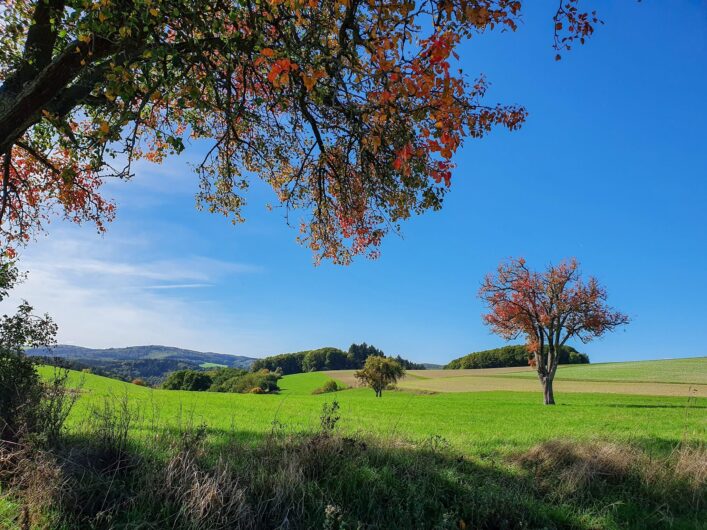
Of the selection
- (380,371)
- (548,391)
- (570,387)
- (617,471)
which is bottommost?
(570,387)

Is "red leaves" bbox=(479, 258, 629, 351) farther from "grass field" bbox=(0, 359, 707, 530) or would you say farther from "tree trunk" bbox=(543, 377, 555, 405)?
"grass field" bbox=(0, 359, 707, 530)

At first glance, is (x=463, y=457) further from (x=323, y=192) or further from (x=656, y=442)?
(x=323, y=192)

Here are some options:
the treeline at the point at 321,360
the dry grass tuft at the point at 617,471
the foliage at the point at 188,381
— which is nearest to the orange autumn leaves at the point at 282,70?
the dry grass tuft at the point at 617,471

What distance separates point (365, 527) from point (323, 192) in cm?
891

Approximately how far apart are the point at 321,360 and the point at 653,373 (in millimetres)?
66927

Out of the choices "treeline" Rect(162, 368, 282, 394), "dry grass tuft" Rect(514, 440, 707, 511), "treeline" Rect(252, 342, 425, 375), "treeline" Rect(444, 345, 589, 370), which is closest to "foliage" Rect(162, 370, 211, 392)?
"treeline" Rect(162, 368, 282, 394)

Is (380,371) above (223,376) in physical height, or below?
above

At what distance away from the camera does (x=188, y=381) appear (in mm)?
76438

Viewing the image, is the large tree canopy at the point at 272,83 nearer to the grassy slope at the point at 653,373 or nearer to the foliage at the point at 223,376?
the grassy slope at the point at 653,373

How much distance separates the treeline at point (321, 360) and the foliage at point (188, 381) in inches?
1200

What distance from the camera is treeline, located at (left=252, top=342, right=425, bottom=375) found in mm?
103562

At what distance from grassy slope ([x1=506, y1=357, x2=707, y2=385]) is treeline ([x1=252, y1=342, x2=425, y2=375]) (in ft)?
126

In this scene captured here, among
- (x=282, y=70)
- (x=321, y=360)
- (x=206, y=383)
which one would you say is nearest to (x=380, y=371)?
(x=206, y=383)

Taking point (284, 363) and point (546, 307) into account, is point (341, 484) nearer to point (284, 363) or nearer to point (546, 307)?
point (546, 307)
